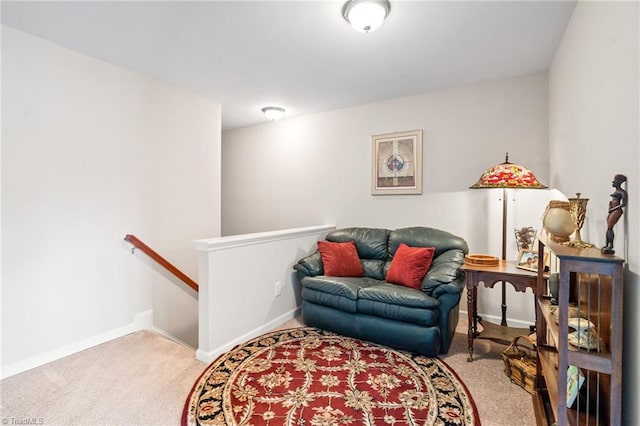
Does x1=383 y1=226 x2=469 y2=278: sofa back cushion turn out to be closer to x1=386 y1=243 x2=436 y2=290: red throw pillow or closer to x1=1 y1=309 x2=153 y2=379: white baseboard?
x1=386 y1=243 x2=436 y2=290: red throw pillow

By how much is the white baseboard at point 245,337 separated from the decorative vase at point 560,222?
236 cm

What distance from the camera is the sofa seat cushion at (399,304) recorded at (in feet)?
7.46

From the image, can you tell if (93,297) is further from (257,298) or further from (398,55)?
(398,55)

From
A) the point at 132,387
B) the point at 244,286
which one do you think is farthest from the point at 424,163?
the point at 132,387

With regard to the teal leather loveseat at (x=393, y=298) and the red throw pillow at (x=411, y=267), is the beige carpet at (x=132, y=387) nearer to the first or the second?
the teal leather loveseat at (x=393, y=298)

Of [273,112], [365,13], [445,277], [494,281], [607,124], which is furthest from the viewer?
[273,112]

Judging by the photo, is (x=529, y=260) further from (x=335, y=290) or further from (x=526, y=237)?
(x=335, y=290)

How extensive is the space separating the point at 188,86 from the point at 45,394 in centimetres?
288

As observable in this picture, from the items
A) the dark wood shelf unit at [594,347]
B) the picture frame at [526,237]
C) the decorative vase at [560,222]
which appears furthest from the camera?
the picture frame at [526,237]

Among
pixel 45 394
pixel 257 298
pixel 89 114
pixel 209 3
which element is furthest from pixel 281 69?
pixel 45 394

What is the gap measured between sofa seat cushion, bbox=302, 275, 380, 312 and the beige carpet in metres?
0.87

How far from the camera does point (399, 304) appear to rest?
236 centimetres

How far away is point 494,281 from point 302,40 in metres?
2.36

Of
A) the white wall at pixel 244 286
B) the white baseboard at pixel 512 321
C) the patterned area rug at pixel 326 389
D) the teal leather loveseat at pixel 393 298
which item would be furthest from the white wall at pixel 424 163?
the patterned area rug at pixel 326 389
